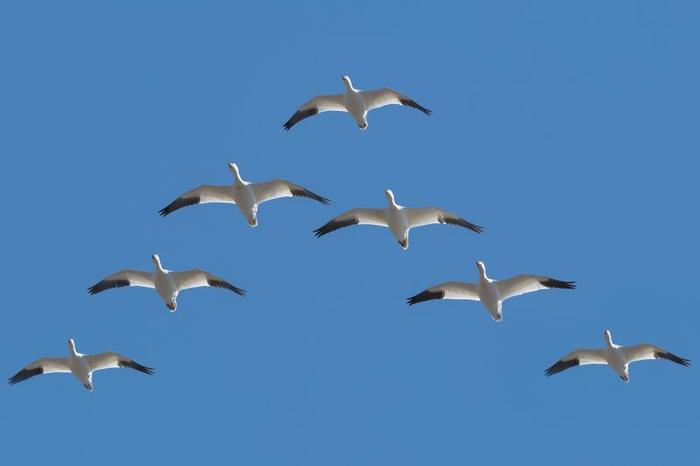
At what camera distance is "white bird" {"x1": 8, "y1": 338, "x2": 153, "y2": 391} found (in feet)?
105

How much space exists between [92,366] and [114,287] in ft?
5.43

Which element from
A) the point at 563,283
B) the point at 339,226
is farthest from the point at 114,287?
the point at 563,283

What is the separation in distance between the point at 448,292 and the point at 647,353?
421 cm

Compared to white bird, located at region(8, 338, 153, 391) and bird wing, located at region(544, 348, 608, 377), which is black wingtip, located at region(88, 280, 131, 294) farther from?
bird wing, located at region(544, 348, 608, 377)

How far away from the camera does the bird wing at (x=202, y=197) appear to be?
3114cm

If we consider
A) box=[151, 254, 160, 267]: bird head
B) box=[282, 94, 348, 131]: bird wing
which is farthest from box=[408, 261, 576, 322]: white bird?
box=[151, 254, 160, 267]: bird head

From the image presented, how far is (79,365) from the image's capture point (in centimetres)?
3203

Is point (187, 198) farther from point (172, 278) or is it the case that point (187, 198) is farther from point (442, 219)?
point (442, 219)

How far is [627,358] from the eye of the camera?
32.0m

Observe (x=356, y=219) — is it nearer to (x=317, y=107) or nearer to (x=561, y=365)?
(x=317, y=107)

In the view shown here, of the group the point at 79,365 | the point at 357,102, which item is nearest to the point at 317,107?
the point at 357,102

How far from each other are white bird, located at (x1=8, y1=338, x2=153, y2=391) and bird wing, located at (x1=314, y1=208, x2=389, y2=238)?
459 centimetres

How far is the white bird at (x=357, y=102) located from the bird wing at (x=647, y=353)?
6204 millimetres

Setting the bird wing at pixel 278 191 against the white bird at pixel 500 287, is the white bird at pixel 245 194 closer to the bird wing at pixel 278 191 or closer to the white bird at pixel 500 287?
the bird wing at pixel 278 191
